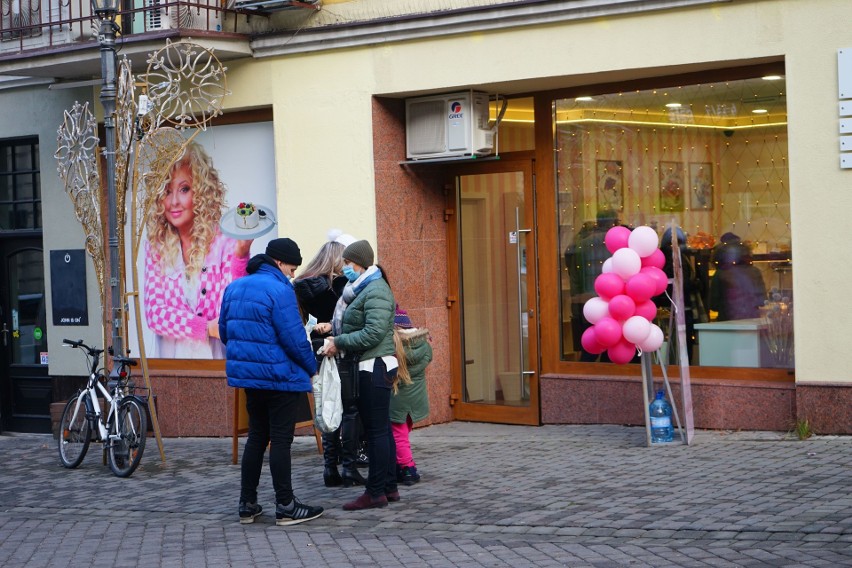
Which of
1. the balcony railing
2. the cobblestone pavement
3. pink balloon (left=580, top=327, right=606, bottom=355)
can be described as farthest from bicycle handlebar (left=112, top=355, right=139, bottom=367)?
pink balloon (left=580, top=327, right=606, bottom=355)

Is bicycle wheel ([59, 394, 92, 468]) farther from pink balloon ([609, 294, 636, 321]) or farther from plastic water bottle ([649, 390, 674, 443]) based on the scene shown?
plastic water bottle ([649, 390, 674, 443])

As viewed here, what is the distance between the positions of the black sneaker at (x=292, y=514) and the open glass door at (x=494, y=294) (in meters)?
4.30

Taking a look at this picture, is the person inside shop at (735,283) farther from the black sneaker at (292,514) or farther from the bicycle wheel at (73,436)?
the bicycle wheel at (73,436)

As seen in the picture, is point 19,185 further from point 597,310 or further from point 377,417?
point 377,417

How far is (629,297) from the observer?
32.8 feet

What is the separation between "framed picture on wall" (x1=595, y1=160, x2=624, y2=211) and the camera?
38.4ft

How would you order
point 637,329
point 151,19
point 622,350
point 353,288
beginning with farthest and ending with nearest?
point 151,19
point 622,350
point 637,329
point 353,288

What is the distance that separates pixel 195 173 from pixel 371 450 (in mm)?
5802

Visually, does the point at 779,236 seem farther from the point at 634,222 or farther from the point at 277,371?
the point at 277,371

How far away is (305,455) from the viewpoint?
11133 mm

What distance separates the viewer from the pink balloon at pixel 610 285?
9.97m

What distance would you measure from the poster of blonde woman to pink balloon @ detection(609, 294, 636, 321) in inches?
167

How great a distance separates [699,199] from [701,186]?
120 millimetres

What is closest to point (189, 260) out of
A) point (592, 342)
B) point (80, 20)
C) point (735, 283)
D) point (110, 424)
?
point (80, 20)
